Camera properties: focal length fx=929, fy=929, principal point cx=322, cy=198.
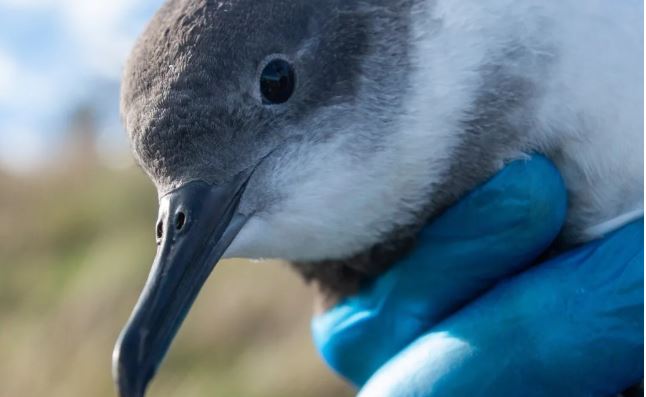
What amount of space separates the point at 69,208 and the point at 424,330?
24.1ft

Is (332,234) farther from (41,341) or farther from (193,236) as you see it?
(41,341)

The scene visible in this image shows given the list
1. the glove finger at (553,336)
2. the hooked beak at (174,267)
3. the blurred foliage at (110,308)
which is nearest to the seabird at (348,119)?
the hooked beak at (174,267)

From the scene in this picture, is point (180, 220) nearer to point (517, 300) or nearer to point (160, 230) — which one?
point (160, 230)

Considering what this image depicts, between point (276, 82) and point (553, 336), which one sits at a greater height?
point (276, 82)

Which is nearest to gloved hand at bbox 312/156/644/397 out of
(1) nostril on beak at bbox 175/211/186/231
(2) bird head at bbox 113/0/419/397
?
(2) bird head at bbox 113/0/419/397

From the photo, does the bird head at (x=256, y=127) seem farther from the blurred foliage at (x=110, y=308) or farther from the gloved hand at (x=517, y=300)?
the blurred foliage at (x=110, y=308)

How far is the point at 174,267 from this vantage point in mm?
2213

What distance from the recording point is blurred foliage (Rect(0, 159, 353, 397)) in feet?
20.8

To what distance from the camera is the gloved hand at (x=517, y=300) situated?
2.52 metres

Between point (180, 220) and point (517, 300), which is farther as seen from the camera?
point (517, 300)

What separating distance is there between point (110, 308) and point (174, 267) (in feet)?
17.4

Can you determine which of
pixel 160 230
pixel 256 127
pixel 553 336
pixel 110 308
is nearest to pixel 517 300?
pixel 553 336

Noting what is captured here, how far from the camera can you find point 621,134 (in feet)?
8.37

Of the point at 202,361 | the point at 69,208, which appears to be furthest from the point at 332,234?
the point at 69,208
